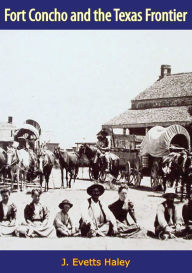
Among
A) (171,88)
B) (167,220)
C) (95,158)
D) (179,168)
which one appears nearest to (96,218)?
(167,220)

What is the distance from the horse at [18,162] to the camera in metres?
15.1

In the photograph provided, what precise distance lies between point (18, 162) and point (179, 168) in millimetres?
5458

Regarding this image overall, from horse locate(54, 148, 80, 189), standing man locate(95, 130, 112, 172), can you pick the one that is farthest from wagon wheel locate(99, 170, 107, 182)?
horse locate(54, 148, 80, 189)

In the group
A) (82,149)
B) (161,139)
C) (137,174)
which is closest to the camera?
(161,139)

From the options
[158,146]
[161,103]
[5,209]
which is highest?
[161,103]

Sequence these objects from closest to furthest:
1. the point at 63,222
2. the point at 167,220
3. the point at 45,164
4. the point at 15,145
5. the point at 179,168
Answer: the point at 63,222 → the point at 167,220 → the point at 179,168 → the point at 45,164 → the point at 15,145

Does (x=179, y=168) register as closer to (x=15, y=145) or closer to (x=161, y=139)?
(x=161, y=139)

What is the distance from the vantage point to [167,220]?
31.6 ft

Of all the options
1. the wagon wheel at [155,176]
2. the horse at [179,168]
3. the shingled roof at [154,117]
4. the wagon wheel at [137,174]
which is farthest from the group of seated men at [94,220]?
the shingled roof at [154,117]

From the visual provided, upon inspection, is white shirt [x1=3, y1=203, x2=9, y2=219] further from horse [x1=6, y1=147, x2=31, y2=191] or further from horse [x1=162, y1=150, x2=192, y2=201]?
horse [x1=162, y1=150, x2=192, y2=201]

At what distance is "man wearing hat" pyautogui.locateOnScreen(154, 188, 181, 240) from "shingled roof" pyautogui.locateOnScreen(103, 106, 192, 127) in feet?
29.4

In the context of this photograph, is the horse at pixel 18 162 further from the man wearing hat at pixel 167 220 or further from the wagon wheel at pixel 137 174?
the man wearing hat at pixel 167 220

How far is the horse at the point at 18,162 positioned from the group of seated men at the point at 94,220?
213 inches

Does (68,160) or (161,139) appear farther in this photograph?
(68,160)
